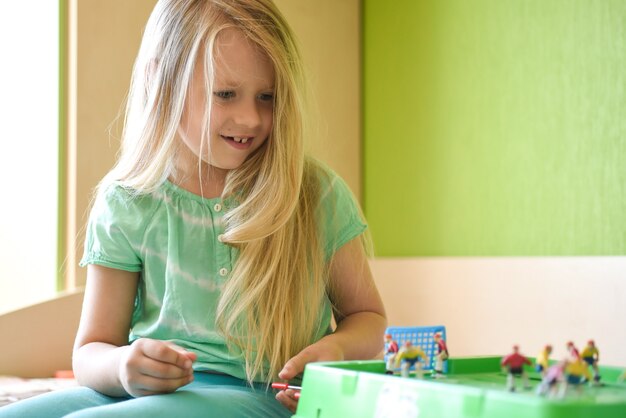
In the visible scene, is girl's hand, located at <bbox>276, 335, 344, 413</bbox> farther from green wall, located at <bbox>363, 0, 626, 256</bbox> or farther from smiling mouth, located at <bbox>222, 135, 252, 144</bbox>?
green wall, located at <bbox>363, 0, 626, 256</bbox>

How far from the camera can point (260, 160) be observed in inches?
39.9

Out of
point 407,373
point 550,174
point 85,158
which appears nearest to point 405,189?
point 550,174

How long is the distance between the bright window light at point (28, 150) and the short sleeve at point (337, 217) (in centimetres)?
88

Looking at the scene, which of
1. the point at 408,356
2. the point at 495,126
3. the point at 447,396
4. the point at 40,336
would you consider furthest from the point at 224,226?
the point at 495,126

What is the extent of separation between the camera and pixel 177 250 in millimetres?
968

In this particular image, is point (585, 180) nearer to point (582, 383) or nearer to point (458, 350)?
point (458, 350)

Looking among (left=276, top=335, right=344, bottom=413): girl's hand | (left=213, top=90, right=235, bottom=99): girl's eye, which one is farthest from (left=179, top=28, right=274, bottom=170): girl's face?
(left=276, top=335, right=344, bottom=413): girl's hand

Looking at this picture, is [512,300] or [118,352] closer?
[118,352]

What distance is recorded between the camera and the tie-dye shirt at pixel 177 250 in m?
0.94

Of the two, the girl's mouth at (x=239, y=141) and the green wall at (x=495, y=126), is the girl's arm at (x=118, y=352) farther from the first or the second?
the green wall at (x=495, y=126)

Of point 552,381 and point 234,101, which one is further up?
point 234,101

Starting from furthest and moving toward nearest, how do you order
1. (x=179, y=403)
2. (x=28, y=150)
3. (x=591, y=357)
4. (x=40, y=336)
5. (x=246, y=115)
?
(x=28, y=150), (x=40, y=336), (x=246, y=115), (x=179, y=403), (x=591, y=357)

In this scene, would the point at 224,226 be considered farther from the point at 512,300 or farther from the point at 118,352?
the point at 512,300

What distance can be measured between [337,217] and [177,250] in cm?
19
